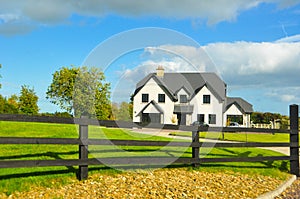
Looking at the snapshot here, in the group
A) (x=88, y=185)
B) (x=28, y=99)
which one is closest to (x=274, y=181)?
(x=88, y=185)

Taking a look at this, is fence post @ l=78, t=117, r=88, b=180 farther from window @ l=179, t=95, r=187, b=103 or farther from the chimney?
the chimney

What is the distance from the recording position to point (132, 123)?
30.5ft

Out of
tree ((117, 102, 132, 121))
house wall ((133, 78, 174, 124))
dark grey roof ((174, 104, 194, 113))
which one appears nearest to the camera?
tree ((117, 102, 132, 121))

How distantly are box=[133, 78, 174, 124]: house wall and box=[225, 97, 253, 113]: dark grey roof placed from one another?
40.7 meters

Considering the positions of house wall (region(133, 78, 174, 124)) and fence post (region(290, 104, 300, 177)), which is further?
fence post (region(290, 104, 300, 177))

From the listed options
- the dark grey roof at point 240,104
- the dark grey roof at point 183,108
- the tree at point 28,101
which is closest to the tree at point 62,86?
the tree at point 28,101

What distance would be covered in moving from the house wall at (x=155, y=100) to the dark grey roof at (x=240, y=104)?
40.7 metres

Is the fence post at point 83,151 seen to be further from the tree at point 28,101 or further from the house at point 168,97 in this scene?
the tree at point 28,101

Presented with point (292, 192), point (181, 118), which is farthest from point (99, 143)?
point (292, 192)

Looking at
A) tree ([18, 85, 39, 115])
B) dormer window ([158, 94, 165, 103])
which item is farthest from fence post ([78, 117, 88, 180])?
tree ([18, 85, 39, 115])

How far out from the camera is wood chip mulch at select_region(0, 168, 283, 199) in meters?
6.49

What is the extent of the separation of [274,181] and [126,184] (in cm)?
434

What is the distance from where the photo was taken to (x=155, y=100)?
35.1ft

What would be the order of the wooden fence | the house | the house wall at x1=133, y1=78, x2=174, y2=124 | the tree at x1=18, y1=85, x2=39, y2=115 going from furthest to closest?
1. the tree at x1=18, y1=85, x2=39, y2=115
2. the house
3. the house wall at x1=133, y1=78, x2=174, y2=124
4. the wooden fence
